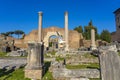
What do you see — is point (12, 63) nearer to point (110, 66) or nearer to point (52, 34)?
point (110, 66)

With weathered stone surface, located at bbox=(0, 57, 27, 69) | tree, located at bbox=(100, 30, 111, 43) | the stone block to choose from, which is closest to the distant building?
tree, located at bbox=(100, 30, 111, 43)

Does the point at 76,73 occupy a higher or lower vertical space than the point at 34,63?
lower

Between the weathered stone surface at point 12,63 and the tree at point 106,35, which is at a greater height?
the tree at point 106,35

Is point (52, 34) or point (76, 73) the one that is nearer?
point (76, 73)

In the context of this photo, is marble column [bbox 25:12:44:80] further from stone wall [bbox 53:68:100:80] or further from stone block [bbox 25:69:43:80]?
stone wall [bbox 53:68:100:80]

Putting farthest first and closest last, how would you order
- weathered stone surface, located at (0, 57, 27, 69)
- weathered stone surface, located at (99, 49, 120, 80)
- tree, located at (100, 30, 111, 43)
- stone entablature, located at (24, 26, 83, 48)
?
1. tree, located at (100, 30, 111, 43)
2. stone entablature, located at (24, 26, 83, 48)
3. weathered stone surface, located at (0, 57, 27, 69)
4. weathered stone surface, located at (99, 49, 120, 80)

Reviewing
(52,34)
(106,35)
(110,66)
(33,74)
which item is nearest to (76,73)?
(33,74)

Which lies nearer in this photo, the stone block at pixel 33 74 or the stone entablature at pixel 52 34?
the stone block at pixel 33 74

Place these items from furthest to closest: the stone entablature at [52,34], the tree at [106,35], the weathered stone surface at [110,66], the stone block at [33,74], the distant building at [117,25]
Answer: the tree at [106,35], the distant building at [117,25], the stone entablature at [52,34], the stone block at [33,74], the weathered stone surface at [110,66]

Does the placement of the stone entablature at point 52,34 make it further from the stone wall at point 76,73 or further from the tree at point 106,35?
the stone wall at point 76,73

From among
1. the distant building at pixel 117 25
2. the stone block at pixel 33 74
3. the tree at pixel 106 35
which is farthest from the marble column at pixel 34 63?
the tree at pixel 106 35

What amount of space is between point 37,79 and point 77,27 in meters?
44.2

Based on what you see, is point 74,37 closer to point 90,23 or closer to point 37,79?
point 90,23

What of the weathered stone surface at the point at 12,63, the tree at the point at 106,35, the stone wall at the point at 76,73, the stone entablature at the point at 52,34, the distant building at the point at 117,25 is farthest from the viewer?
the tree at the point at 106,35
